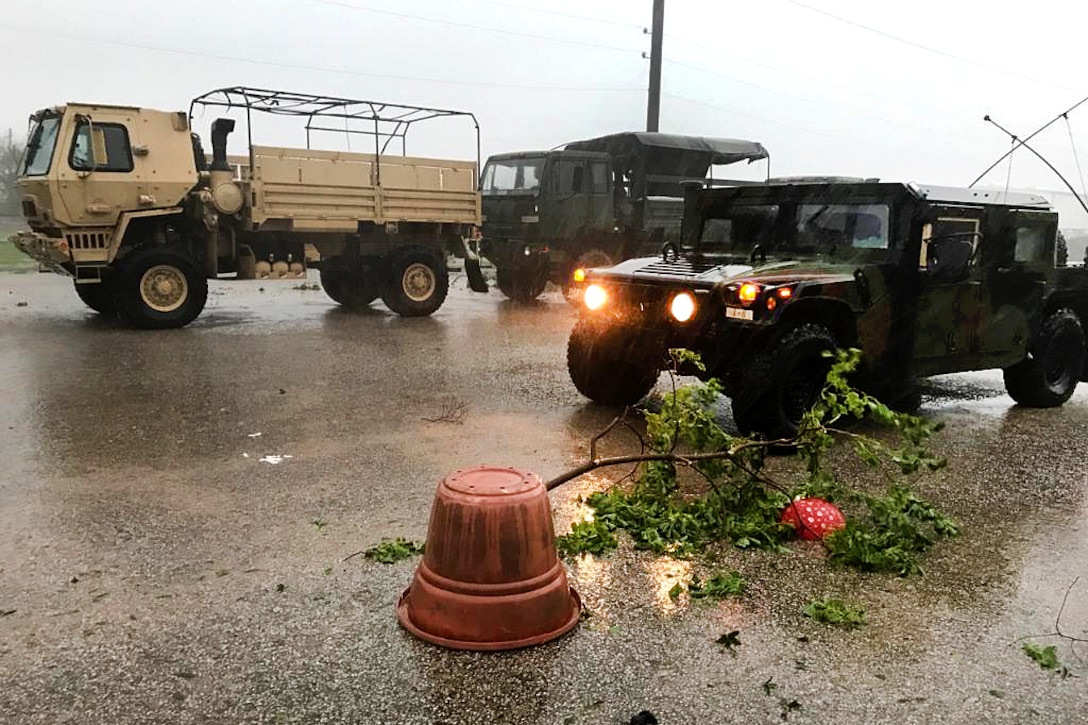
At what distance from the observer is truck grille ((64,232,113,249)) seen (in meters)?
10.0

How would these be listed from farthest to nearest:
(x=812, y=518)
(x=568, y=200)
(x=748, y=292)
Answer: (x=568, y=200) → (x=748, y=292) → (x=812, y=518)

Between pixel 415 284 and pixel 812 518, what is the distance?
30.9ft

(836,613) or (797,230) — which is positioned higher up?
(797,230)

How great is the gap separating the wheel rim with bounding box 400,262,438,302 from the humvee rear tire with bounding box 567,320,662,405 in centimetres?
639

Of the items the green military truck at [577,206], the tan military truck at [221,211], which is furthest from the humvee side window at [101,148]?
the green military truck at [577,206]

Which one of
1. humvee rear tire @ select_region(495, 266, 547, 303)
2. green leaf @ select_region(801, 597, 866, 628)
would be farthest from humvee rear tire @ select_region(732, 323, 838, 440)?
humvee rear tire @ select_region(495, 266, 547, 303)

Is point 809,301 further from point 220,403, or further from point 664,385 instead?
point 220,403

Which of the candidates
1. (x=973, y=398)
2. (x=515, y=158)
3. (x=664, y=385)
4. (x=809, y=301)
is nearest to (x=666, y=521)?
(x=809, y=301)

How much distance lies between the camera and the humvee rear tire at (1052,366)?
23.4 ft

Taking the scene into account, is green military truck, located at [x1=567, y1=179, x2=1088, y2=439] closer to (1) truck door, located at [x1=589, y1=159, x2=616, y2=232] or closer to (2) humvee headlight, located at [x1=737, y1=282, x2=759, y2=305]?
(2) humvee headlight, located at [x1=737, y1=282, x2=759, y2=305]

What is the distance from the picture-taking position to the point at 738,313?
17.3ft

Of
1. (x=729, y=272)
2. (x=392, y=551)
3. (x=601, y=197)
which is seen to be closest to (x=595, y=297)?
(x=729, y=272)

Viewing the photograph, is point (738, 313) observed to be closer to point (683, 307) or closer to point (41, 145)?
point (683, 307)

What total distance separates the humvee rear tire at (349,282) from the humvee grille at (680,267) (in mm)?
7489
